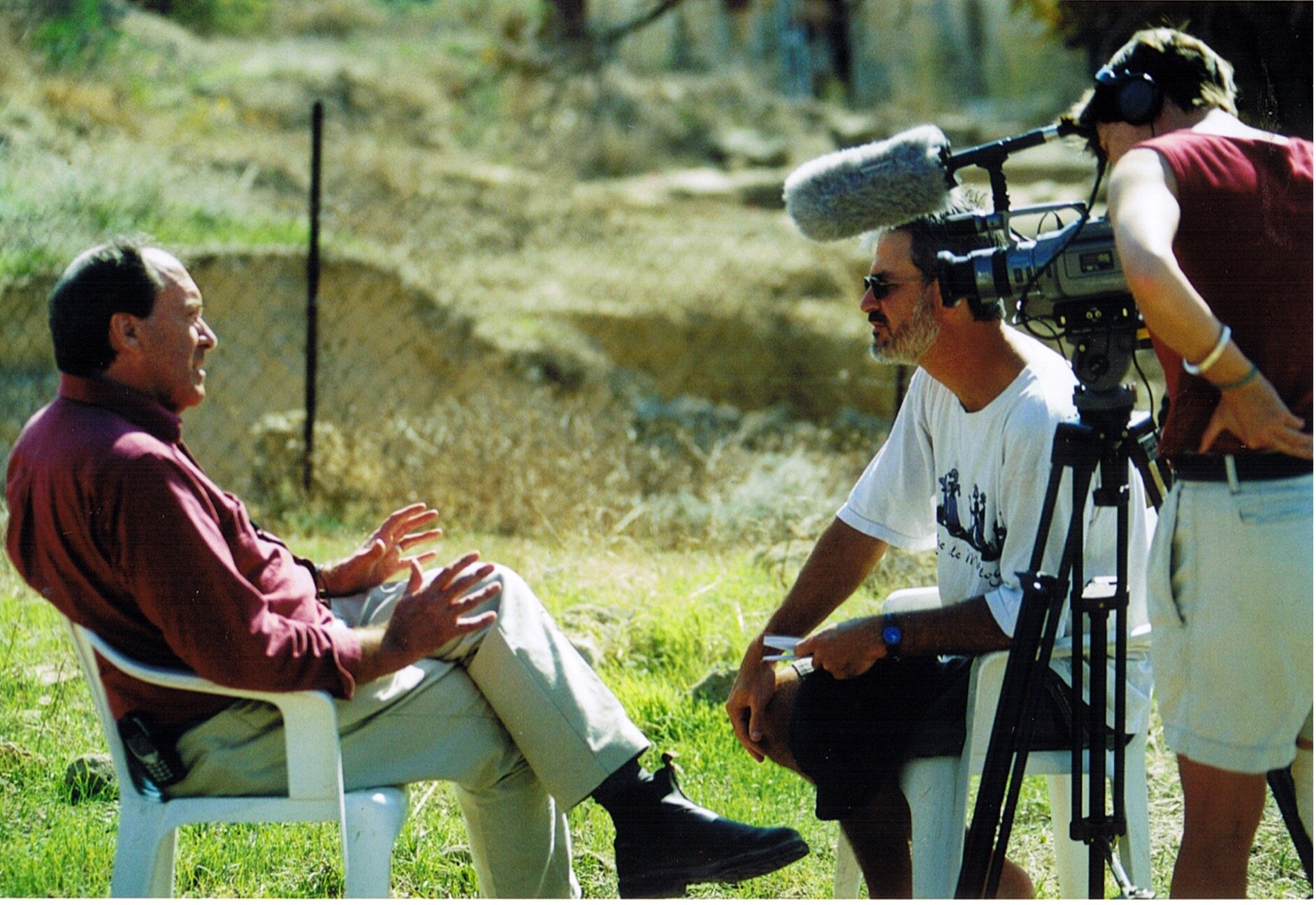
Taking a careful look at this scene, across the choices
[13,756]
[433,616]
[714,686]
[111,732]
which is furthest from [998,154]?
[13,756]

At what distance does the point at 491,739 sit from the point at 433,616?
0.98ft

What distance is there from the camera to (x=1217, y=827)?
2.27 metres

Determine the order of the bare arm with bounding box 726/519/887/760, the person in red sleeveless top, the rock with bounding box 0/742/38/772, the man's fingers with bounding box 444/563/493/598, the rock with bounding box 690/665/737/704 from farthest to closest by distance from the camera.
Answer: the rock with bounding box 690/665/737/704 < the rock with bounding box 0/742/38/772 < the bare arm with bounding box 726/519/887/760 < the man's fingers with bounding box 444/563/493/598 < the person in red sleeveless top

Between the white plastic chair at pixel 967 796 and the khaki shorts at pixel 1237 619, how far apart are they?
16.0 inches

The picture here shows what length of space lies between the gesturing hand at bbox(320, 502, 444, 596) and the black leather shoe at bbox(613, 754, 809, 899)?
2.34 feet

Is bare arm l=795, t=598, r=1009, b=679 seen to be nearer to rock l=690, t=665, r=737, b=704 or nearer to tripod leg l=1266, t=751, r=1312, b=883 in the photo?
tripod leg l=1266, t=751, r=1312, b=883

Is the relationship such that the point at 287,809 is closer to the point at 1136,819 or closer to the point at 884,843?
the point at 884,843

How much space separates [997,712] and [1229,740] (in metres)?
0.38

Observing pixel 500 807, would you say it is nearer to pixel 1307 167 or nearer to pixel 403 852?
pixel 403 852

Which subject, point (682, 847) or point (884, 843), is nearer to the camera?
point (682, 847)

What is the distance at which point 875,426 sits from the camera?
906 cm

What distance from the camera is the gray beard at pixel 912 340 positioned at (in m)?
2.85

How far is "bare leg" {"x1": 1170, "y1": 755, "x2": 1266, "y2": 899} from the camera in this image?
2248 millimetres

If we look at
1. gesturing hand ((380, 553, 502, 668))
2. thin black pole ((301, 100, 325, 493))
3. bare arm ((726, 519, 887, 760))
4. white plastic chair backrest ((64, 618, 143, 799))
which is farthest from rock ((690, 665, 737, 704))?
thin black pole ((301, 100, 325, 493))
